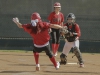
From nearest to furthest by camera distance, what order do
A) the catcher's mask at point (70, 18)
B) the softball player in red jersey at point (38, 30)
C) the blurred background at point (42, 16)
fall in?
the softball player in red jersey at point (38, 30) → the catcher's mask at point (70, 18) → the blurred background at point (42, 16)

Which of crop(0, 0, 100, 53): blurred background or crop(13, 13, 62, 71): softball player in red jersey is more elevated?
crop(13, 13, 62, 71): softball player in red jersey

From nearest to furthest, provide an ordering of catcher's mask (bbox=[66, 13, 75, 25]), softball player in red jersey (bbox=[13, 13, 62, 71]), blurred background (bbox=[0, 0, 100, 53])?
softball player in red jersey (bbox=[13, 13, 62, 71])
catcher's mask (bbox=[66, 13, 75, 25])
blurred background (bbox=[0, 0, 100, 53])

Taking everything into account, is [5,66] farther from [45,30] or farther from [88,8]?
[88,8]

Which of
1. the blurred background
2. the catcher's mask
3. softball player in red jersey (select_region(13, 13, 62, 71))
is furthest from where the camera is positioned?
the blurred background

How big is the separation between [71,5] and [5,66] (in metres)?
6.76

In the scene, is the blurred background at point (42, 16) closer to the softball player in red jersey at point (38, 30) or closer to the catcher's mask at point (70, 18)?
the catcher's mask at point (70, 18)

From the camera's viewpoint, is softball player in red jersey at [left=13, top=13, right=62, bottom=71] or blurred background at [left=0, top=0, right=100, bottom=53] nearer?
softball player in red jersey at [left=13, top=13, right=62, bottom=71]

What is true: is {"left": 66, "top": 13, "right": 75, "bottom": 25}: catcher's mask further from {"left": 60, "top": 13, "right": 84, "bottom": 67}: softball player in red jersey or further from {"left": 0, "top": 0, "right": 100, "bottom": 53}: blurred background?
{"left": 0, "top": 0, "right": 100, "bottom": 53}: blurred background

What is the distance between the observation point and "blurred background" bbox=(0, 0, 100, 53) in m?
16.6

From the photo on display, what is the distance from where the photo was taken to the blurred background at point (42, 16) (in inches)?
655

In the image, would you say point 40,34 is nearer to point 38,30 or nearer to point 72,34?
point 38,30

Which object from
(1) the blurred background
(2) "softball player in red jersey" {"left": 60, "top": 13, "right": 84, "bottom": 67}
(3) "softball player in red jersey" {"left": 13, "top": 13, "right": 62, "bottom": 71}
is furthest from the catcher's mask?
(1) the blurred background

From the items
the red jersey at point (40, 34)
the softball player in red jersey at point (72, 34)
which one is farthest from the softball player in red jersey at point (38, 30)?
the softball player in red jersey at point (72, 34)

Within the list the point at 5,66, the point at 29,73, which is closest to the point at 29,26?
the point at 29,73
